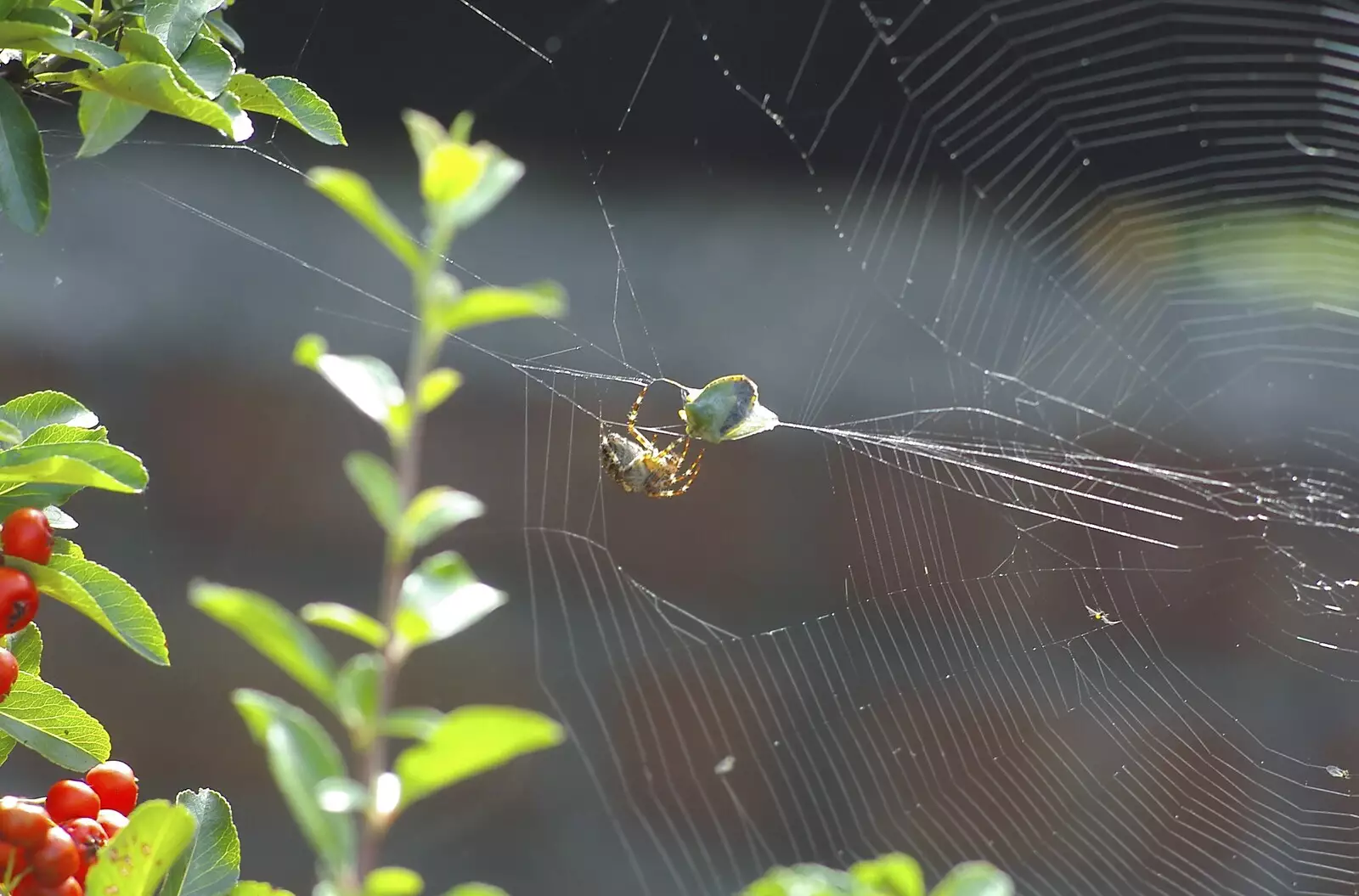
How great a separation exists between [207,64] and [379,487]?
1.02 ft

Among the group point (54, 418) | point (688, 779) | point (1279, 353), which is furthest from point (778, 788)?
point (54, 418)

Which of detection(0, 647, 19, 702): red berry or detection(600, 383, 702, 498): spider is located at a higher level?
detection(0, 647, 19, 702): red berry

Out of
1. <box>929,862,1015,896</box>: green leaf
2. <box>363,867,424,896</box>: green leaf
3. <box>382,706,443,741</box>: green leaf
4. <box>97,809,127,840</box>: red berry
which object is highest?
<box>382,706,443,741</box>: green leaf

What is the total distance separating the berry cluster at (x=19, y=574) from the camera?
353 mm

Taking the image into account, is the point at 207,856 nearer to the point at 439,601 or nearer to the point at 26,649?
the point at 26,649

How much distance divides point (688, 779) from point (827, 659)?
35cm

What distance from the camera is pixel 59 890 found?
0.34 m

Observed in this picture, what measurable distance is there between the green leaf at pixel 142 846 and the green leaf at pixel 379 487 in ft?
0.51

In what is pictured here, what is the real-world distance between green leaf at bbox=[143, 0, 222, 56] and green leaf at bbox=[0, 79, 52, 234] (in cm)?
6

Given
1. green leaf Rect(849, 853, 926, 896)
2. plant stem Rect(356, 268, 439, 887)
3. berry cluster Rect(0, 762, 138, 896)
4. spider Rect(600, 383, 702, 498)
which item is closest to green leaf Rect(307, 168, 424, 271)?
plant stem Rect(356, 268, 439, 887)

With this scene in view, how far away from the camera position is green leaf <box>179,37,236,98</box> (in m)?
0.40

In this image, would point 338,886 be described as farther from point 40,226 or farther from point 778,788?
point 778,788

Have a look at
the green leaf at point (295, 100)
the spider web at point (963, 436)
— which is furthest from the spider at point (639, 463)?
the spider web at point (963, 436)

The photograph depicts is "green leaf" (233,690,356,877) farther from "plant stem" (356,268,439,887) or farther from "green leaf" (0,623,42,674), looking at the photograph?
"green leaf" (0,623,42,674)
